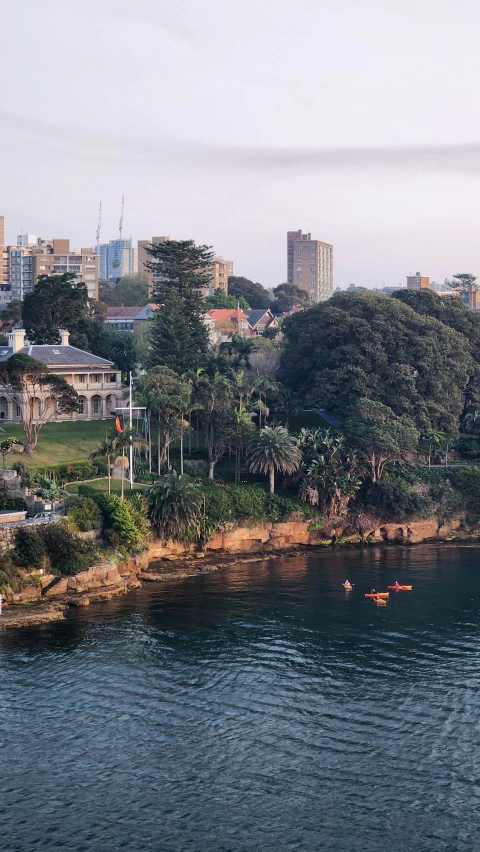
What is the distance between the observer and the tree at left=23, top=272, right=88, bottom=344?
10344 cm

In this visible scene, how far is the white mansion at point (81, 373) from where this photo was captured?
3703 inches

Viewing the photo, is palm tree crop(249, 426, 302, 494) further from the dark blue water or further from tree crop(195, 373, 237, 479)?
the dark blue water

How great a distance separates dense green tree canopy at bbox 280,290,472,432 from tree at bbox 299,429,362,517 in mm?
7975

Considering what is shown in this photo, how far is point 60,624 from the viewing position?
5466 centimetres

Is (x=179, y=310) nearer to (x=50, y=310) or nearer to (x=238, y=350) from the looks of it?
(x=238, y=350)

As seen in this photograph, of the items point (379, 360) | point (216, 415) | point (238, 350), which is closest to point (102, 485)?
point (216, 415)

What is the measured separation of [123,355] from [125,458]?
38814 millimetres

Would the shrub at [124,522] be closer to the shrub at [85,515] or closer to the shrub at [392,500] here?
the shrub at [85,515]

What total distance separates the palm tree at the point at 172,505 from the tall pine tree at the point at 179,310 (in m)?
29.2

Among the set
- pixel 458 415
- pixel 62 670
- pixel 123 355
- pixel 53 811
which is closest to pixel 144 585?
pixel 62 670

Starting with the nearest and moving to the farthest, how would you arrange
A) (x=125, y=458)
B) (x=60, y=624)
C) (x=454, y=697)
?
(x=454, y=697) → (x=60, y=624) → (x=125, y=458)

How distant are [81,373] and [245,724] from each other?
59174 mm

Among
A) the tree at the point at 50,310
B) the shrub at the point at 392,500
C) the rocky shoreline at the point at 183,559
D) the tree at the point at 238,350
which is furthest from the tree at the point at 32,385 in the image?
the shrub at the point at 392,500

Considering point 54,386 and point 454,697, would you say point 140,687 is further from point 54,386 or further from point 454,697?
point 54,386
